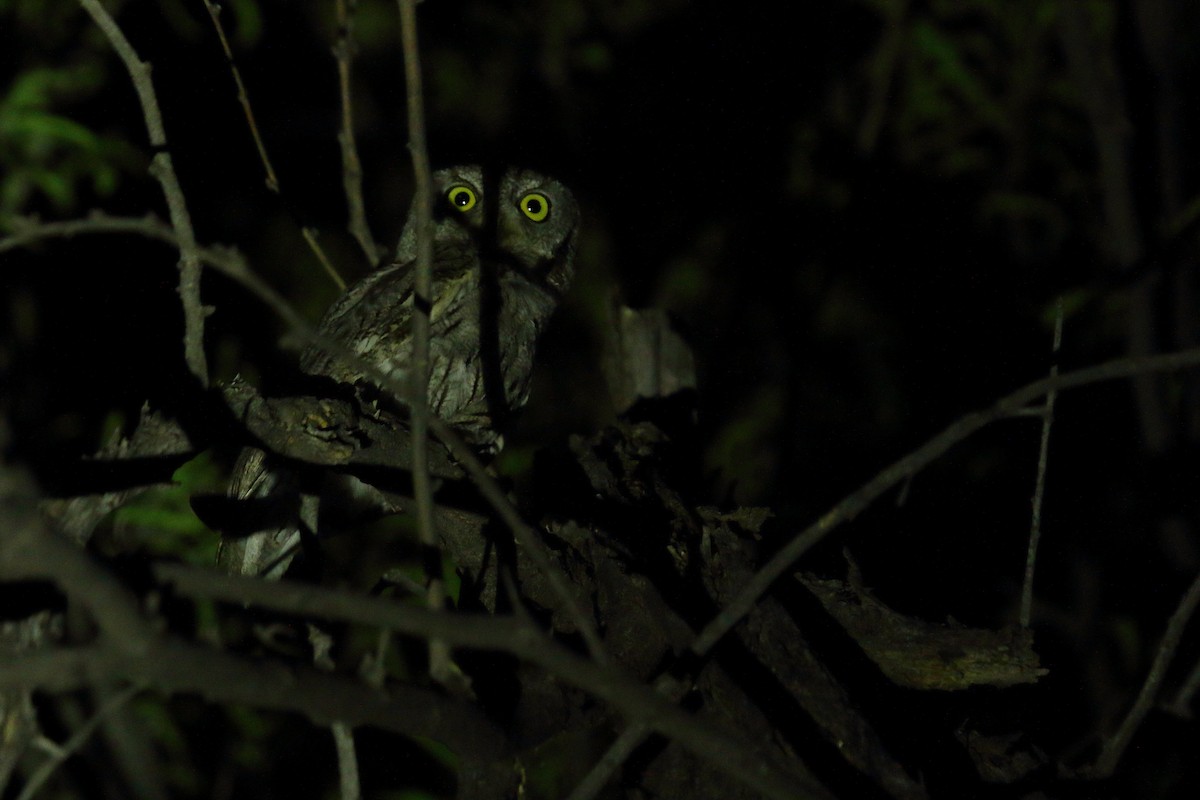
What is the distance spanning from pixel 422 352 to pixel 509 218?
2298mm

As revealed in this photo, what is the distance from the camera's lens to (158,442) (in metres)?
1.90

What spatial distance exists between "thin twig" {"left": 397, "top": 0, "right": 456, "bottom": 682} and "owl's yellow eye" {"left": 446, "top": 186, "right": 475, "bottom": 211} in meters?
2.05

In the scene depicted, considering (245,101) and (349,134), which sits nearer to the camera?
(245,101)

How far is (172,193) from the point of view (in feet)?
5.38

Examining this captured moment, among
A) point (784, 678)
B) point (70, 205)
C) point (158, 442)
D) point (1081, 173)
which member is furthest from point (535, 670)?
point (1081, 173)

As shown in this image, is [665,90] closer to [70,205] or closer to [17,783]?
[70,205]

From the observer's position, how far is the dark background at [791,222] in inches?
148

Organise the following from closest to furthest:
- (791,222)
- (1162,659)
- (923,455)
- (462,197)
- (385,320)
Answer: (923,455) < (1162,659) < (385,320) < (462,197) < (791,222)

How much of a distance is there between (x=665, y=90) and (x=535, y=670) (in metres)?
4.59

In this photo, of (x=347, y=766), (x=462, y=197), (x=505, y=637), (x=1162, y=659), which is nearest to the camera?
(x=505, y=637)

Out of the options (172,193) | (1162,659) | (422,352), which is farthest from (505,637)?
(1162,659)

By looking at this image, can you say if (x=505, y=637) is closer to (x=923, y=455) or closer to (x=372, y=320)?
(x=923, y=455)

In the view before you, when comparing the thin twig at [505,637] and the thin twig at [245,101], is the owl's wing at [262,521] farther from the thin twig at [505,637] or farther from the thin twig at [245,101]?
the thin twig at [505,637]

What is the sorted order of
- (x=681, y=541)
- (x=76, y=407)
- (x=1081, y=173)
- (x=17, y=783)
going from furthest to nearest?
1. (x=1081, y=173)
2. (x=76, y=407)
3. (x=17, y=783)
4. (x=681, y=541)
